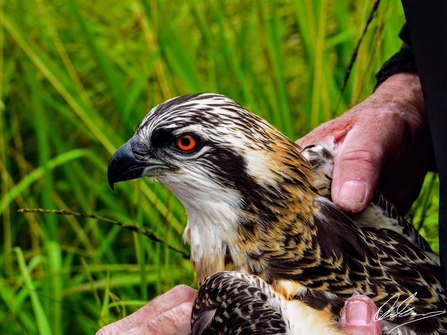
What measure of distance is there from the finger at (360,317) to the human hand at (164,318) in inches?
20.1

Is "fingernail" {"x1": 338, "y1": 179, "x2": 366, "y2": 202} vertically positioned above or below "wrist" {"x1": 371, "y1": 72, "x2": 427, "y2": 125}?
below

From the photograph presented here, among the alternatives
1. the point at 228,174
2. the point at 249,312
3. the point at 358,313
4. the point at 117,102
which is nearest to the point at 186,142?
the point at 228,174

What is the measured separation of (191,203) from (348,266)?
1.80ft

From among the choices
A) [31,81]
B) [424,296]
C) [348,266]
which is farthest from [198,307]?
[31,81]

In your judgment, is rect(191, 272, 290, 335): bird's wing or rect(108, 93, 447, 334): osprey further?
rect(108, 93, 447, 334): osprey

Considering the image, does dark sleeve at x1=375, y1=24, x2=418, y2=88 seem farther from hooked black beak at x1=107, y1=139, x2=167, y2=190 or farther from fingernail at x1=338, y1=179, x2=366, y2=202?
hooked black beak at x1=107, y1=139, x2=167, y2=190

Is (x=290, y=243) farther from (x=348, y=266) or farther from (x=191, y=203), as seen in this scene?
(x=191, y=203)

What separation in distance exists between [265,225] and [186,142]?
370mm

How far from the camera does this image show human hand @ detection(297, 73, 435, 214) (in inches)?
108

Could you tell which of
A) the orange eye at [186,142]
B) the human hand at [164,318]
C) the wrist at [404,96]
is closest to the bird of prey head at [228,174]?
the orange eye at [186,142]

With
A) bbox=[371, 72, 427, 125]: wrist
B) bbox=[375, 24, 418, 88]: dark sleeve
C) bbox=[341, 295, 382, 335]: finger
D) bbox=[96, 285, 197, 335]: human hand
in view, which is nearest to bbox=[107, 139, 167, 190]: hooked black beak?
bbox=[96, 285, 197, 335]: human hand

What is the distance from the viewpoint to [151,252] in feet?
11.8

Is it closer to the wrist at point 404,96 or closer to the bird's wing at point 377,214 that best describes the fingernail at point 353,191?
the bird's wing at point 377,214

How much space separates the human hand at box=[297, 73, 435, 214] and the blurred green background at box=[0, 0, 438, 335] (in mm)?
204
